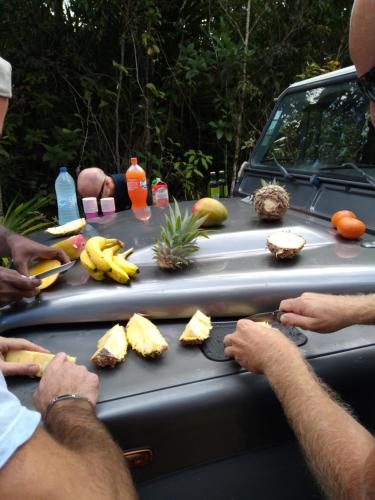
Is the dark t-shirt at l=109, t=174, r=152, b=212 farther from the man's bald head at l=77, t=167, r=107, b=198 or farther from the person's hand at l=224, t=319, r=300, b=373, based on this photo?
the person's hand at l=224, t=319, r=300, b=373

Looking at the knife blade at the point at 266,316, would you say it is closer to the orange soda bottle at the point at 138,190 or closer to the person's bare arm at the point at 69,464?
the person's bare arm at the point at 69,464

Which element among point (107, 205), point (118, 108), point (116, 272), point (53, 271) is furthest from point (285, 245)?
point (118, 108)

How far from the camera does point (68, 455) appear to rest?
2.90 feet

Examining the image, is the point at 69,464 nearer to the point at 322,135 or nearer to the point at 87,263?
the point at 87,263

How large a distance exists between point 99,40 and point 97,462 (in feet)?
19.3

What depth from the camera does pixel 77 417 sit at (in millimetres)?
1000

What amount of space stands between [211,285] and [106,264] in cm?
42

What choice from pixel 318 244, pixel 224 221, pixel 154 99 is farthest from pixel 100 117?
pixel 318 244

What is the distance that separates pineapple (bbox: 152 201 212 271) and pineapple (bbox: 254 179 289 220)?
18.5 inches

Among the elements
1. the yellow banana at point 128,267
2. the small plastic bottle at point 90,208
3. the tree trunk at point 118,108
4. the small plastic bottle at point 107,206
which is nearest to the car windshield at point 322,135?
the small plastic bottle at point 107,206

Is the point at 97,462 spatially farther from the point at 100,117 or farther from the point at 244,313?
the point at 100,117

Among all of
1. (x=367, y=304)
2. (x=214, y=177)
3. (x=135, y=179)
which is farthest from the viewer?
(x=214, y=177)

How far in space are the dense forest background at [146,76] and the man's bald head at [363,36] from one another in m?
4.63

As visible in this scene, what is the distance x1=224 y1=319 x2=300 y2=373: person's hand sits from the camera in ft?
3.76
